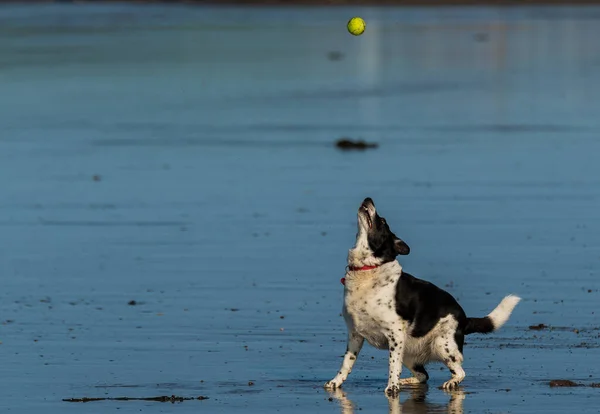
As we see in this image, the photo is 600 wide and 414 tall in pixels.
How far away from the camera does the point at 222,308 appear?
43.4 ft

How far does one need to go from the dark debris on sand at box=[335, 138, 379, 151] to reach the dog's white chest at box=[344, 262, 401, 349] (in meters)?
13.8

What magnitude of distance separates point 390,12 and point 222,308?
7214 centimetres

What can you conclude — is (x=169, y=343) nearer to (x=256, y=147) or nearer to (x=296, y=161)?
(x=296, y=161)

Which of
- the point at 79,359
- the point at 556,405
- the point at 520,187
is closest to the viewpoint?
the point at 556,405

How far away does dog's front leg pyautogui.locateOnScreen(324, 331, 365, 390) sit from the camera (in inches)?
418

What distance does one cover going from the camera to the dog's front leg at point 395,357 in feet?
34.4

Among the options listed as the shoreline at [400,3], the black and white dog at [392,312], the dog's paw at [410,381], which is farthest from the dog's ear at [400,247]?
the shoreline at [400,3]

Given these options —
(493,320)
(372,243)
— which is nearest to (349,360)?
(372,243)

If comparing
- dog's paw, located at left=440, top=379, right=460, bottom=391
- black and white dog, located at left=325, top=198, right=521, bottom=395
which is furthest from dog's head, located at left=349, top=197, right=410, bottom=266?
dog's paw, located at left=440, top=379, right=460, bottom=391

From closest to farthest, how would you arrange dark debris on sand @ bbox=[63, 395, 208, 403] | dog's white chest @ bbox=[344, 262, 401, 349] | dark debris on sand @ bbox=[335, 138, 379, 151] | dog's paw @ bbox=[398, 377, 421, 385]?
dark debris on sand @ bbox=[63, 395, 208, 403] → dog's white chest @ bbox=[344, 262, 401, 349] → dog's paw @ bbox=[398, 377, 421, 385] → dark debris on sand @ bbox=[335, 138, 379, 151]

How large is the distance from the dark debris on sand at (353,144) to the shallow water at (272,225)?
0.24 m

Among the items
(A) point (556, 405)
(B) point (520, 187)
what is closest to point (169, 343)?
(A) point (556, 405)

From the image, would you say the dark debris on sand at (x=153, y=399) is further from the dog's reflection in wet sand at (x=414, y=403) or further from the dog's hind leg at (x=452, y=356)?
the dog's hind leg at (x=452, y=356)

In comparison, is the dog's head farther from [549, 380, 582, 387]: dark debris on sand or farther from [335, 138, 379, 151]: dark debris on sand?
[335, 138, 379, 151]: dark debris on sand
